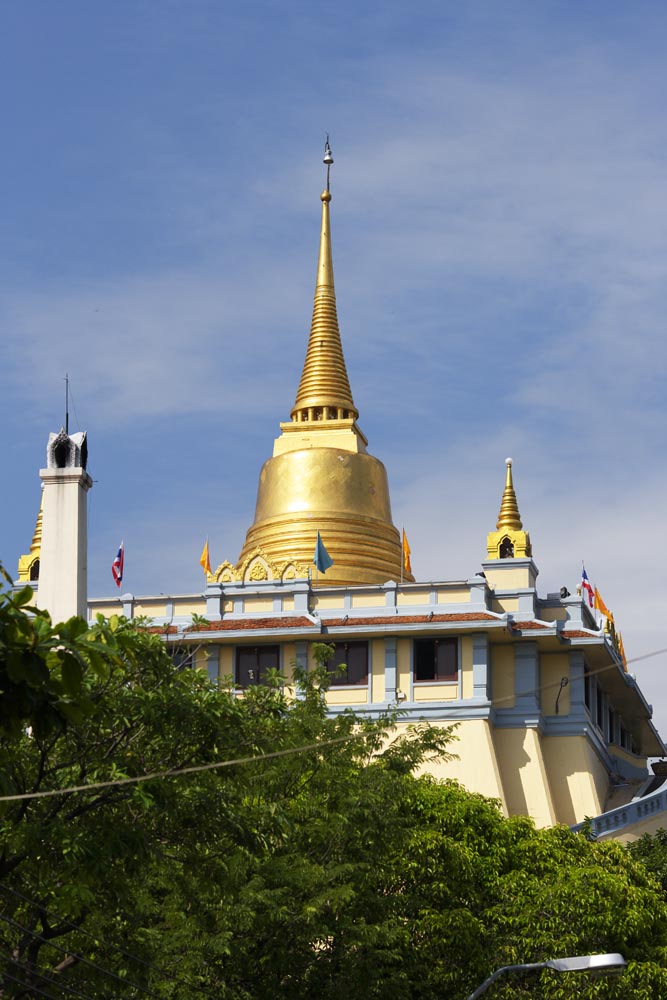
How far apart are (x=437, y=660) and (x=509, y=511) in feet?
35.2

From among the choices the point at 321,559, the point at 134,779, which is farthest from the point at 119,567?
the point at 134,779

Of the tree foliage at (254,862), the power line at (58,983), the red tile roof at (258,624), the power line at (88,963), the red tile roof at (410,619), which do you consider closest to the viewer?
the tree foliage at (254,862)

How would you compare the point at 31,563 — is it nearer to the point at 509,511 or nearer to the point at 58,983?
the point at 509,511

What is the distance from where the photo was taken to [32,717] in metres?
16.2

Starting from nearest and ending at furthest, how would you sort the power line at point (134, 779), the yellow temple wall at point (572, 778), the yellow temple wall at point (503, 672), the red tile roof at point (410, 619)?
the power line at point (134, 779)
the red tile roof at point (410, 619)
the yellow temple wall at point (572, 778)
the yellow temple wall at point (503, 672)

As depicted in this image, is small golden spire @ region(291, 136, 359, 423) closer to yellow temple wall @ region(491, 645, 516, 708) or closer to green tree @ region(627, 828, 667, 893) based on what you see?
yellow temple wall @ region(491, 645, 516, 708)

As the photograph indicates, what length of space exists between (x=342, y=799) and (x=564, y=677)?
27.6 m

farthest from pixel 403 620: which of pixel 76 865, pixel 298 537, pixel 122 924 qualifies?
pixel 76 865

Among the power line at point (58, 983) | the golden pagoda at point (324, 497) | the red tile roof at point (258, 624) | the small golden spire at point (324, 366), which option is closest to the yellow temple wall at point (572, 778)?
the red tile roof at point (258, 624)

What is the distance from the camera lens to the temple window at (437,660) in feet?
200

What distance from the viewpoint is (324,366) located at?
263ft

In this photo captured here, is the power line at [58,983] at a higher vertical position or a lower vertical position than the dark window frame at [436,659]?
lower

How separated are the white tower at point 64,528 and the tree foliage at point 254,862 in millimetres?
4988

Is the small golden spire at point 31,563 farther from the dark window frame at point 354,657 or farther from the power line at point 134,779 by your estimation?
the power line at point 134,779
